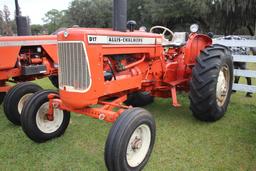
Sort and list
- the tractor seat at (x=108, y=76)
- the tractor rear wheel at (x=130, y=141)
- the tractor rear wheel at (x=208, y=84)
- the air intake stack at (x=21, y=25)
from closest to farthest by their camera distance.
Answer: the tractor rear wheel at (x=130, y=141)
the tractor seat at (x=108, y=76)
the tractor rear wheel at (x=208, y=84)
the air intake stack at (x=21, y=25)

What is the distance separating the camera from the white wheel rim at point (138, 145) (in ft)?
9.64

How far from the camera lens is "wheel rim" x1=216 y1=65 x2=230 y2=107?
4363 millimetres

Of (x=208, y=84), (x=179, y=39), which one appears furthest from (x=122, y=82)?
(x=179, y=39)

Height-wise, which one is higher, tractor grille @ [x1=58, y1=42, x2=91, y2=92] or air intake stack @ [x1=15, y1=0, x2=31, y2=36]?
air intake stack @ [x1=15, y1=0, x2=31, y2=36]

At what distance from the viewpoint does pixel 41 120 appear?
3.62 metres

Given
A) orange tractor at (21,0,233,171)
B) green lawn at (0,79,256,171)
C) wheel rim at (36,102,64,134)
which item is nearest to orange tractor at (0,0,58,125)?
green lawn at (0,79,256,171)

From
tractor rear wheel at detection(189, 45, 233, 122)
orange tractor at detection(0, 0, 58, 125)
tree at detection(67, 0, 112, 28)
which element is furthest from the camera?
tree at detection(67, 0, 112, 28)

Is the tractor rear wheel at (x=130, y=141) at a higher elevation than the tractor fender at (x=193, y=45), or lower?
lower

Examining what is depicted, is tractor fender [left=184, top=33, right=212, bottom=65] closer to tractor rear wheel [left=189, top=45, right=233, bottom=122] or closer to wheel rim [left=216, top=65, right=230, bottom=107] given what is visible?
tractor rear wheel [left=189, top=45, right=233, bottom=122]

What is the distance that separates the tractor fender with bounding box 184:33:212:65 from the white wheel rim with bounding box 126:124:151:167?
6.39 ft

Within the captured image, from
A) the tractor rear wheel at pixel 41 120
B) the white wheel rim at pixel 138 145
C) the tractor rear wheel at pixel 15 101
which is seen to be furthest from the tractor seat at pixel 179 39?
the tractor rear wheel at pixel 15 101

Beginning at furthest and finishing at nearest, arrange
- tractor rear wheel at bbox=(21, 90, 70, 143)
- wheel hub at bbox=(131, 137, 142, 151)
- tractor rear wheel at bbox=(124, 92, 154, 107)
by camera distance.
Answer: tractor rear wheel at bbox=(124, 92, 154, 107), tractor rear wheel at bbox=(21, 90, 70, 143), wheel hub at bbox=(131, 137, 142, 151)

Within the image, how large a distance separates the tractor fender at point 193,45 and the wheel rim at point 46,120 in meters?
2.25

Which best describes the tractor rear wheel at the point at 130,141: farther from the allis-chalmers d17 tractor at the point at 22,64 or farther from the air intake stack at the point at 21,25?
the air intake stack at the point at 21,25
